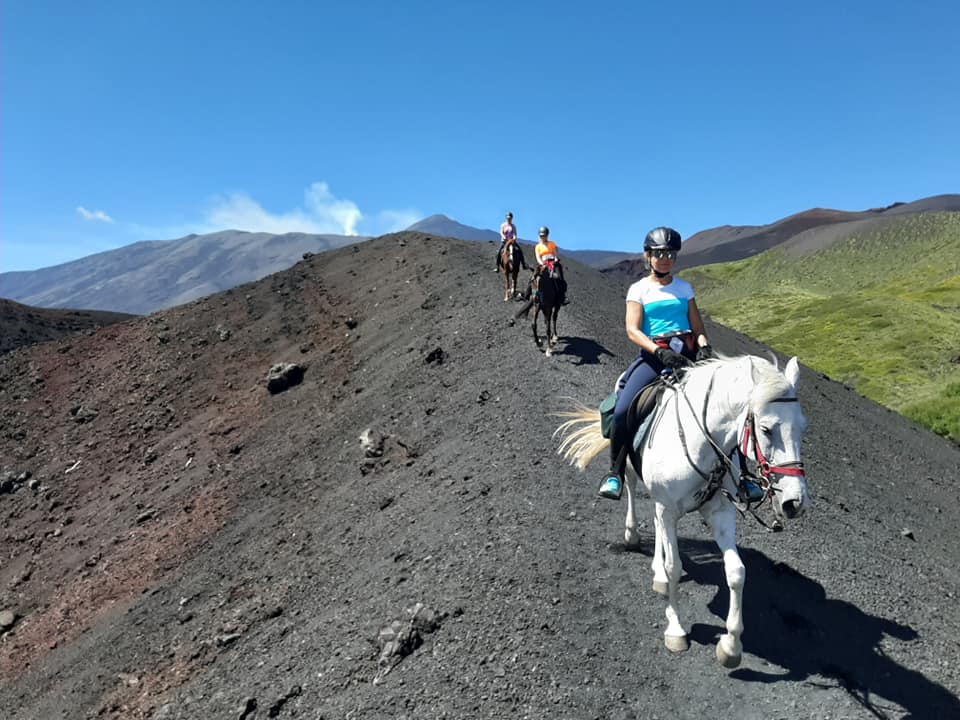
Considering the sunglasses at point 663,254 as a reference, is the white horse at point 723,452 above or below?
below

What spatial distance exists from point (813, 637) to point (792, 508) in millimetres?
3554

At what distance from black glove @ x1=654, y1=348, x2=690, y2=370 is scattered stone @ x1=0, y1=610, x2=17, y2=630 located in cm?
1789

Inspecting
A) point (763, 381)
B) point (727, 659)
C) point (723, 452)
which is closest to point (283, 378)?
point (727, 659)

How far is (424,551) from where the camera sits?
34.2 ft

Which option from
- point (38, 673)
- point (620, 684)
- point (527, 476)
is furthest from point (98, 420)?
point (620, 684)

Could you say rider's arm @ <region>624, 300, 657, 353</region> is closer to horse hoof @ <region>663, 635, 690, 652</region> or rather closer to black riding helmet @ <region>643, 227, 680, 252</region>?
black riding helmet @ <region>643, 227, 680, 252</region>

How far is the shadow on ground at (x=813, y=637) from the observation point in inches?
279

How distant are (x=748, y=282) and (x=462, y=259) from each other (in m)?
106

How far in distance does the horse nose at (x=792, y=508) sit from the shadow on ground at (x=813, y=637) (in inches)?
100

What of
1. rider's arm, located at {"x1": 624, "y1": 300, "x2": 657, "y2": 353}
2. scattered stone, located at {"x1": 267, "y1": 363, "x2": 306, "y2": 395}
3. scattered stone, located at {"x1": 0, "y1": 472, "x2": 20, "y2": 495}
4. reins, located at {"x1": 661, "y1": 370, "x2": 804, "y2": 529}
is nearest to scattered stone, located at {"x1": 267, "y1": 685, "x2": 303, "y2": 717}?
reins, located at {"x1": 661, "y1": 370, "x2": 804, "y2": 529}

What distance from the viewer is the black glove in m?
7.24

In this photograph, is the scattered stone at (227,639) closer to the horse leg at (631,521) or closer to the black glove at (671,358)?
the horse leg at (631,521)

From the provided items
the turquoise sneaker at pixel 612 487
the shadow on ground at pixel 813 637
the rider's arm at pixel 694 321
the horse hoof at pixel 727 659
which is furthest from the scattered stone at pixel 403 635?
the rider's arm at pixel 694 321

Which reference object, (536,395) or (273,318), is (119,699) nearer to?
(536,395)
